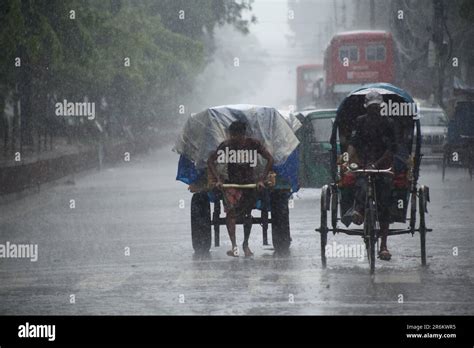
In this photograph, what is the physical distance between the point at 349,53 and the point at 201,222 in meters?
35.7

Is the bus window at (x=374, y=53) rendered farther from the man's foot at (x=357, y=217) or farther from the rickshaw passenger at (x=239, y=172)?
the man's foot at (x=357, y=217)

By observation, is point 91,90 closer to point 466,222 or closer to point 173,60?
point 173,60

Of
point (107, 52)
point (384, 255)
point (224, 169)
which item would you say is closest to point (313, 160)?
point (224, 169)

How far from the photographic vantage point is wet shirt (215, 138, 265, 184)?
48.5 feet

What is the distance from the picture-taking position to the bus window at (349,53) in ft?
163

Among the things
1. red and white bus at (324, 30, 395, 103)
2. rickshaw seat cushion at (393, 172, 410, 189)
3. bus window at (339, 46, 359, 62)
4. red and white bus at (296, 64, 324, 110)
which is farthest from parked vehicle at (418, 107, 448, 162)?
red and white bus at (296, 64, 324, 110)

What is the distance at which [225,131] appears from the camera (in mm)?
15852

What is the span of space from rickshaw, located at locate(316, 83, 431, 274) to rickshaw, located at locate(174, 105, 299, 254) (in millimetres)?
1057

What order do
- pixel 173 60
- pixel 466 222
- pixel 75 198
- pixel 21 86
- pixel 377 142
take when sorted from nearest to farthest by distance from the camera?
pixel 377 142 → pixel 466 222 → pixel 75 198 → pixel 21 86 → pixel 173 60

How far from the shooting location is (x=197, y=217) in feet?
49.9

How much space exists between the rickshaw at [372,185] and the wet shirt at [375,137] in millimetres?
250
